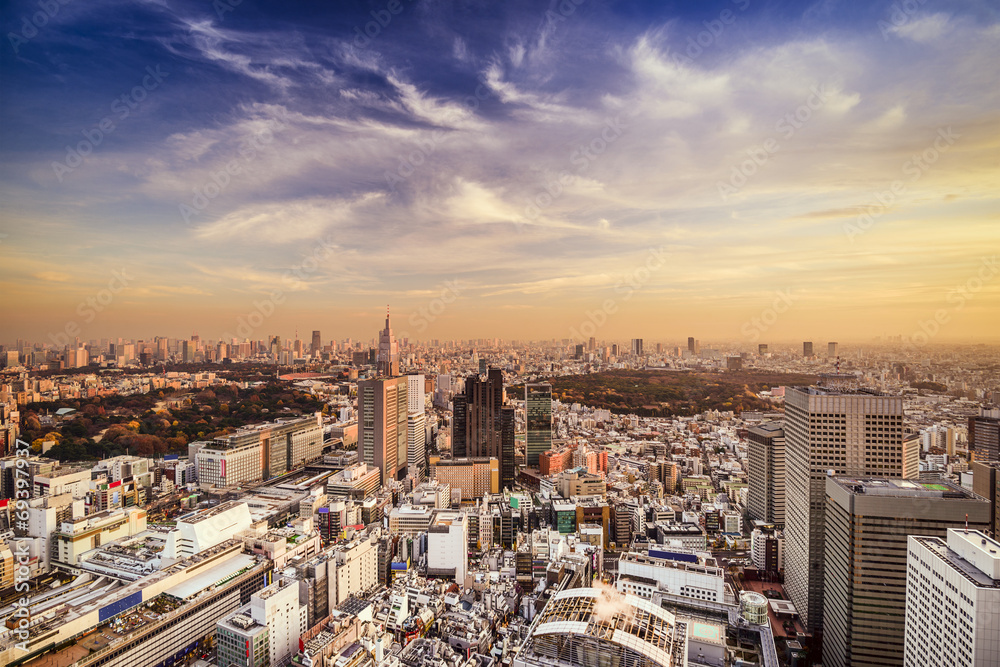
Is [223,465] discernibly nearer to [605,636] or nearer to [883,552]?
[605,636]

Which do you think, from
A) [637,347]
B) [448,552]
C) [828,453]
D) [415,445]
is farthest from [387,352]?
[637,347]

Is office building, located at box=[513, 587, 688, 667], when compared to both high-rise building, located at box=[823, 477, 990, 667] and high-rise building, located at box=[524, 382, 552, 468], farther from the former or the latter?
high-rise building, located at box=[524, 382, 552, 468]

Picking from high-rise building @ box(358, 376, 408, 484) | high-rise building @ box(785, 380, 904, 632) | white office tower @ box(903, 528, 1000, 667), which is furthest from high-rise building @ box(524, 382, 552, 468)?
white office tower @ box(903, 528, 1000, 667)

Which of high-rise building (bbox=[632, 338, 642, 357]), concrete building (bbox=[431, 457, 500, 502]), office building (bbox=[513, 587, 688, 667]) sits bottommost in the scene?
concrete building (bbox=[431, 457, 500, 502])

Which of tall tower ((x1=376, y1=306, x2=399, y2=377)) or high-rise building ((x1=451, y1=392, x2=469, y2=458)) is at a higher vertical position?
tall tower ((x1=376, y1=306, x2=399, y2=377))

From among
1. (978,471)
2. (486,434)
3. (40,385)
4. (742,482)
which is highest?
(40,385)

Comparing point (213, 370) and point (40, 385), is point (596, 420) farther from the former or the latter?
point (40, 385)

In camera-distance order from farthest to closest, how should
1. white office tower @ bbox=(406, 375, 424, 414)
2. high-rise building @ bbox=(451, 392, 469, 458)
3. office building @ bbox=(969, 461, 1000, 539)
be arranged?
white office tower @ bbox=(406, 375, 424, 414) → high-rise building @ bbox=(451, 392, 469, 458) → office building @ bbox=(969, 461, 1000, 539)

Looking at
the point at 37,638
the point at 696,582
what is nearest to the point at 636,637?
the point at 696,582
